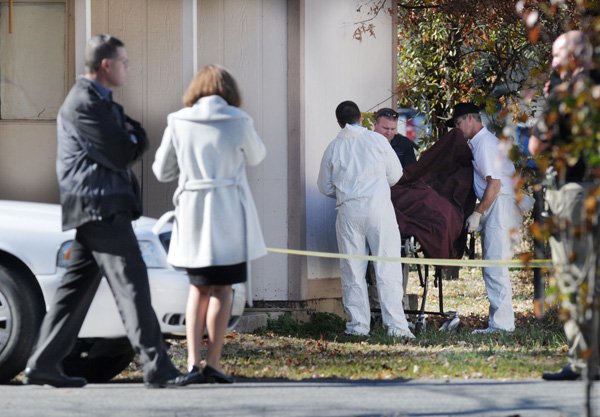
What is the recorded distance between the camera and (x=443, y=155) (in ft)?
41.4

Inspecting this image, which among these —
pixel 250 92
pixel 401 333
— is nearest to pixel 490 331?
pixel 401 333

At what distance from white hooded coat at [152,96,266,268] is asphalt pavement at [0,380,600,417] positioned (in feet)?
2.62

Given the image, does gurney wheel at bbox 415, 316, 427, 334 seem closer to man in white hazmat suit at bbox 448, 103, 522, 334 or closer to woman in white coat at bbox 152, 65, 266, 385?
man in white hazmat suit at bbox 448, 103, 522, 334

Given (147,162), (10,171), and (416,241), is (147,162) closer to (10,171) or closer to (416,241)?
(10,171)

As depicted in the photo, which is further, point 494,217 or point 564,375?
point 494,217

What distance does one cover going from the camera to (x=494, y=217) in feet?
40.5

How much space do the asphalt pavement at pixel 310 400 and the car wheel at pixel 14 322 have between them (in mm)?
185

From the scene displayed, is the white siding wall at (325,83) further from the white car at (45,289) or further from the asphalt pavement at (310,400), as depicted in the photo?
the asphalt pavement at (310,400)

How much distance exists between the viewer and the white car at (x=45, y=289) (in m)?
8.15

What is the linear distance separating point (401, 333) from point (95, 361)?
3623 mm

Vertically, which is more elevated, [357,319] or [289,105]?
[289,105]

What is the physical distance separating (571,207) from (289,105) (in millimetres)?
4555

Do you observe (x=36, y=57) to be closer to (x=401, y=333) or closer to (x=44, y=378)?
(x=401, y=333)

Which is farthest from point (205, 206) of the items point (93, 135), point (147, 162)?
point (147, 162)
